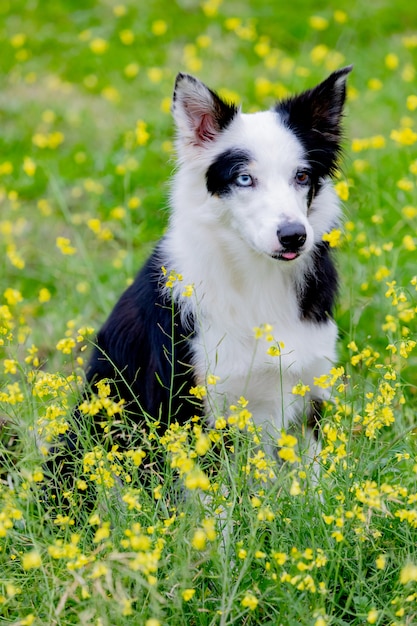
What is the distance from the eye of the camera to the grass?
8.04ft

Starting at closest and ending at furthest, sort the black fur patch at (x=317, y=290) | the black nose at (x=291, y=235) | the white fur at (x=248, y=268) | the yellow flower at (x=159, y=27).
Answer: the black nose at (x=291, y=235)
the white fur at (x=248, y=268)
the black fur patch at (x=317, y=290)
the yellow flower at (x=159, y=27)

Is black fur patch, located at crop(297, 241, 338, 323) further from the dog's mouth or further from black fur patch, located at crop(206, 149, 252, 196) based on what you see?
black fur patch, located at crop(206, 149, 252, 196)

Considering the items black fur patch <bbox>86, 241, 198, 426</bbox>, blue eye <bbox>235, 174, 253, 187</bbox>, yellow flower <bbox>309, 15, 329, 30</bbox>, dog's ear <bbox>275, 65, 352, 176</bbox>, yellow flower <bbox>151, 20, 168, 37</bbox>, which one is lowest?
black fur patch <bbox>86, 241, 198, 426</bbox>

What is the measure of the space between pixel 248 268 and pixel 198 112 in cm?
69

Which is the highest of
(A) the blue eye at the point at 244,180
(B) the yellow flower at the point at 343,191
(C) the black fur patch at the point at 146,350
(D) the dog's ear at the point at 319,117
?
(D) the dog's ear at the point at 319,117

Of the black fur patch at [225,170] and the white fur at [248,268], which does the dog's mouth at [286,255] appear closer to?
the white fur at [248,268]

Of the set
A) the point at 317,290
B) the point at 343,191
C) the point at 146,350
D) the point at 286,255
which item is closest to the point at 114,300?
the point at 146,350

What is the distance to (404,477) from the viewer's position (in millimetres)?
2963

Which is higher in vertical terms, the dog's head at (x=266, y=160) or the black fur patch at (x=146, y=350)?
the dog's head at (x=266, y=160)

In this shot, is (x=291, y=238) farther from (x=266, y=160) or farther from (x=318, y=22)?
(x=318, y=22)

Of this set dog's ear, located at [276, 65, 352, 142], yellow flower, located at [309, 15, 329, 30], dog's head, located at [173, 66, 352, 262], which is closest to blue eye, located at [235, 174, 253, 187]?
dog's head, located at [173, 66, 352, 262]

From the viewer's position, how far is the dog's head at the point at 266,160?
323cm

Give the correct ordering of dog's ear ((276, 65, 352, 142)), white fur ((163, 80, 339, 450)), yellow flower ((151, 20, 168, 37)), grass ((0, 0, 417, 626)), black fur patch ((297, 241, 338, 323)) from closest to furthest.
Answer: grass ((0, 0, 417, 626)) < white fur ((163, 80, 339, 450)) < dog's ear ((276, 65, 352, 142)) < black fur patch ((297, 241, 338, 323)) < yellow flower ((151, 20, 168, 37))

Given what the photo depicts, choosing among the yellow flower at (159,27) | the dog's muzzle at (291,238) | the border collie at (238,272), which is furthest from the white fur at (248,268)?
the yellow flower at (159,27)
